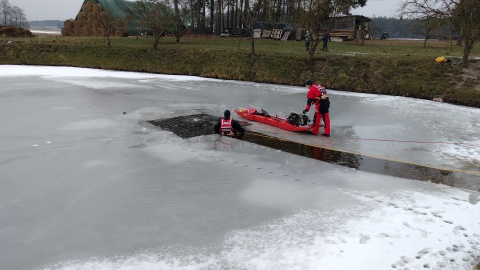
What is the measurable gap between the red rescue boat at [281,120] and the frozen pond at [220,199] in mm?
223

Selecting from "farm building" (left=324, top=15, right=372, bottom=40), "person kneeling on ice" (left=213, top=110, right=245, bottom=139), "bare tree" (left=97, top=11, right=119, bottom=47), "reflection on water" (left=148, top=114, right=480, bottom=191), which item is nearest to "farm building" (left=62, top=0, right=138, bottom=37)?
"bare tree" (left=97, top=11, right=119, bottom=47)

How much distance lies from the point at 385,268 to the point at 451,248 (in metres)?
1.09

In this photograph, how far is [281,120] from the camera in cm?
1012

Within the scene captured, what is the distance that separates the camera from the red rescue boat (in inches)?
380

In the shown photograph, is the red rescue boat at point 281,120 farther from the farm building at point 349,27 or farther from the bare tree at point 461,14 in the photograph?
the farm building at point 349,27

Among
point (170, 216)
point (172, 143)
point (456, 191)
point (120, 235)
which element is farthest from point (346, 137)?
point (120, 235)

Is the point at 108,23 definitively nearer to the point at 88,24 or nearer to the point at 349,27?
the point at 88,24

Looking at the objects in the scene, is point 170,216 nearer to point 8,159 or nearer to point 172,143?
point 172,143

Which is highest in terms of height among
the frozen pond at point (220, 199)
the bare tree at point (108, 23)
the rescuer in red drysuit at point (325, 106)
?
the bare tree at point (108, 23)

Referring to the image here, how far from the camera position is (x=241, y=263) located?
13.3 feet

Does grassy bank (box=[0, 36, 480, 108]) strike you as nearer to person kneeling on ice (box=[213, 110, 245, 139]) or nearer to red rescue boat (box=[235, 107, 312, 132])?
red rescue boat (box=[235, 107, 312, 132])

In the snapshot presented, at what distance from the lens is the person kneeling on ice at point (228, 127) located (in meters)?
9.07

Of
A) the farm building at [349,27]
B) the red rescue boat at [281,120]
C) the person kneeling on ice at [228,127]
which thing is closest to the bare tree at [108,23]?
the red rescue boat at [281,120]

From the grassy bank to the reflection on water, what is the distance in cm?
876
